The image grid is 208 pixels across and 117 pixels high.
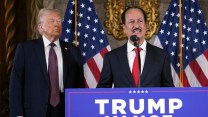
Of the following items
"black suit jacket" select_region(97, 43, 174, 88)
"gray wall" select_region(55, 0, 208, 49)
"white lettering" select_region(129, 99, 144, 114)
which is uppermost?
"gray wall" select_region(55, 0, 208, 49)

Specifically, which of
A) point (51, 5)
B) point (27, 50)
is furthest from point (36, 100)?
point (51, 5)

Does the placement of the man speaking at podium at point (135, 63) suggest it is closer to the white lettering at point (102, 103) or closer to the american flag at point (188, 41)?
the white lettering at point (102, 103)

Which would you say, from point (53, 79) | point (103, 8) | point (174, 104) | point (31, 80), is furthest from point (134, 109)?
point (103, 8)

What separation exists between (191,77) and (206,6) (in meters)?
0.86

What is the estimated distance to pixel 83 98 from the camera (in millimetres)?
1893

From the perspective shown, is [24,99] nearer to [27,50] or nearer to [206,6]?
[27,50]

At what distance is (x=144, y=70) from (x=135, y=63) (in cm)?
7

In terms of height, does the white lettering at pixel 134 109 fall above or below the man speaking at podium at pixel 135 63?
below

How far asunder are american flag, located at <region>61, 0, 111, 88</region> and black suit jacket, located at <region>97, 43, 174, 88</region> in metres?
1.66

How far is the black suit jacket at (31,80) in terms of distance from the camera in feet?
8.53

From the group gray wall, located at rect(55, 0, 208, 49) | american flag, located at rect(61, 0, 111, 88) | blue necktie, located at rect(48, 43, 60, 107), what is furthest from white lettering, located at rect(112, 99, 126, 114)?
gray wall, located at rect(55, 0, 208, 49)

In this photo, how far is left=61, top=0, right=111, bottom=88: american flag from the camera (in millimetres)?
4285

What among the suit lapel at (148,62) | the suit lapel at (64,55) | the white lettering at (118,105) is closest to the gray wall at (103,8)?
the suit lapel at (64,55)

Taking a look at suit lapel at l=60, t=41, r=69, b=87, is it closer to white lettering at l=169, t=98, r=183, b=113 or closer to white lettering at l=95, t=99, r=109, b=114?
white lettering at l=95, t=99, r=109, b=114
